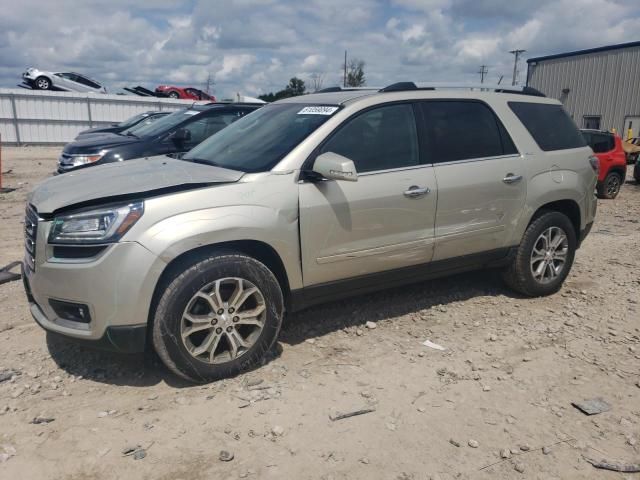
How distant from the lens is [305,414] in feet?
10.4

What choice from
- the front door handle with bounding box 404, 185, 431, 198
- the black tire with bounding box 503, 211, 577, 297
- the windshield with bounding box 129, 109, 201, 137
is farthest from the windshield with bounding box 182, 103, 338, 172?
the windshield with bounding box 129, 109, 201, 137

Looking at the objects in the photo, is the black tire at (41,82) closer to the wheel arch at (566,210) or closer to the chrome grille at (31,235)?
the chrome grille at (31,235)

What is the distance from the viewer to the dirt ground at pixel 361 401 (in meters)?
2.76

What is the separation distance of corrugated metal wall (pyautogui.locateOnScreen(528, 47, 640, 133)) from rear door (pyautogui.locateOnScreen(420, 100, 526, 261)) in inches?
1208

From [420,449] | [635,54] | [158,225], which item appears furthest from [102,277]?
[635,54]

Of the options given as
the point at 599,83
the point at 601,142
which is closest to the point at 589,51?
the point at 599,83

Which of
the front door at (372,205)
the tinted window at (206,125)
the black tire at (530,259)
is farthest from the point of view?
the tinted window at (206,125)

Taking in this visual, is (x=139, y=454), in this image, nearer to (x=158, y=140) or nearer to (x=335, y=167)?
(x=335, y=167)

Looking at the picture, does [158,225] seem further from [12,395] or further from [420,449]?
[420,449]

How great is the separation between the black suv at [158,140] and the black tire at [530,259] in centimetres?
512

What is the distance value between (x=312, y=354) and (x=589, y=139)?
11.3 m

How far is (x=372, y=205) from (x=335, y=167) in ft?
1.76

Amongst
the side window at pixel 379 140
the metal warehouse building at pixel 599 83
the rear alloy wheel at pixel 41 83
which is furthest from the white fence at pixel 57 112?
the side window at pixel 379 140

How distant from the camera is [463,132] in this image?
14.5 feet
